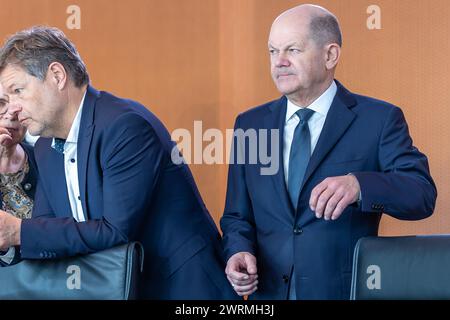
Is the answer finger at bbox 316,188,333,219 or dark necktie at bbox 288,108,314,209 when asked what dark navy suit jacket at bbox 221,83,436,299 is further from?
finger at bbox 316,188,333,219

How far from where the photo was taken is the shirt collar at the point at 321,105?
2498 mm

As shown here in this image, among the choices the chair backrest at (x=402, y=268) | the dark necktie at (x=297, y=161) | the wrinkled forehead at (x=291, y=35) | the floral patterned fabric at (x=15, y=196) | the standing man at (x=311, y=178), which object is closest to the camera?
the chair backrest at (x=402, y=268)

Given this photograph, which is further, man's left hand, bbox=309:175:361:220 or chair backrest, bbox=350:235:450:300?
man's left hand, bbox=309:175:361:220

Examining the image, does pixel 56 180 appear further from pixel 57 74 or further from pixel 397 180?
pixel 397 180

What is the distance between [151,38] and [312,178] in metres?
2.30

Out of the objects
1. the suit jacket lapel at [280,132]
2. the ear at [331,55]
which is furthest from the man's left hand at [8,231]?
the ear at [331,55]

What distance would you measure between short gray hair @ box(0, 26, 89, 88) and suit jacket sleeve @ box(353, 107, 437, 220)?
89 centimetres

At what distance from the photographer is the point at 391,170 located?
2342mm

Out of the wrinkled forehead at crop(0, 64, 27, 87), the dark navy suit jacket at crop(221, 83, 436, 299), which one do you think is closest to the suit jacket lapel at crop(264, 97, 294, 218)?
the dark navy suit jacket at crop(221, 83, 436, 299)

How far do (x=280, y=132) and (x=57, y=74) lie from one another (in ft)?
2.17

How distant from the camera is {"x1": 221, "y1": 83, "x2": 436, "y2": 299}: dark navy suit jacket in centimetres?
233

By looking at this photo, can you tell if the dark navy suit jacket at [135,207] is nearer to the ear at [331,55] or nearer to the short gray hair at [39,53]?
the short gray hair at [39,53]

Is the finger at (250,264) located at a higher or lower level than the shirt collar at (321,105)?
lower
